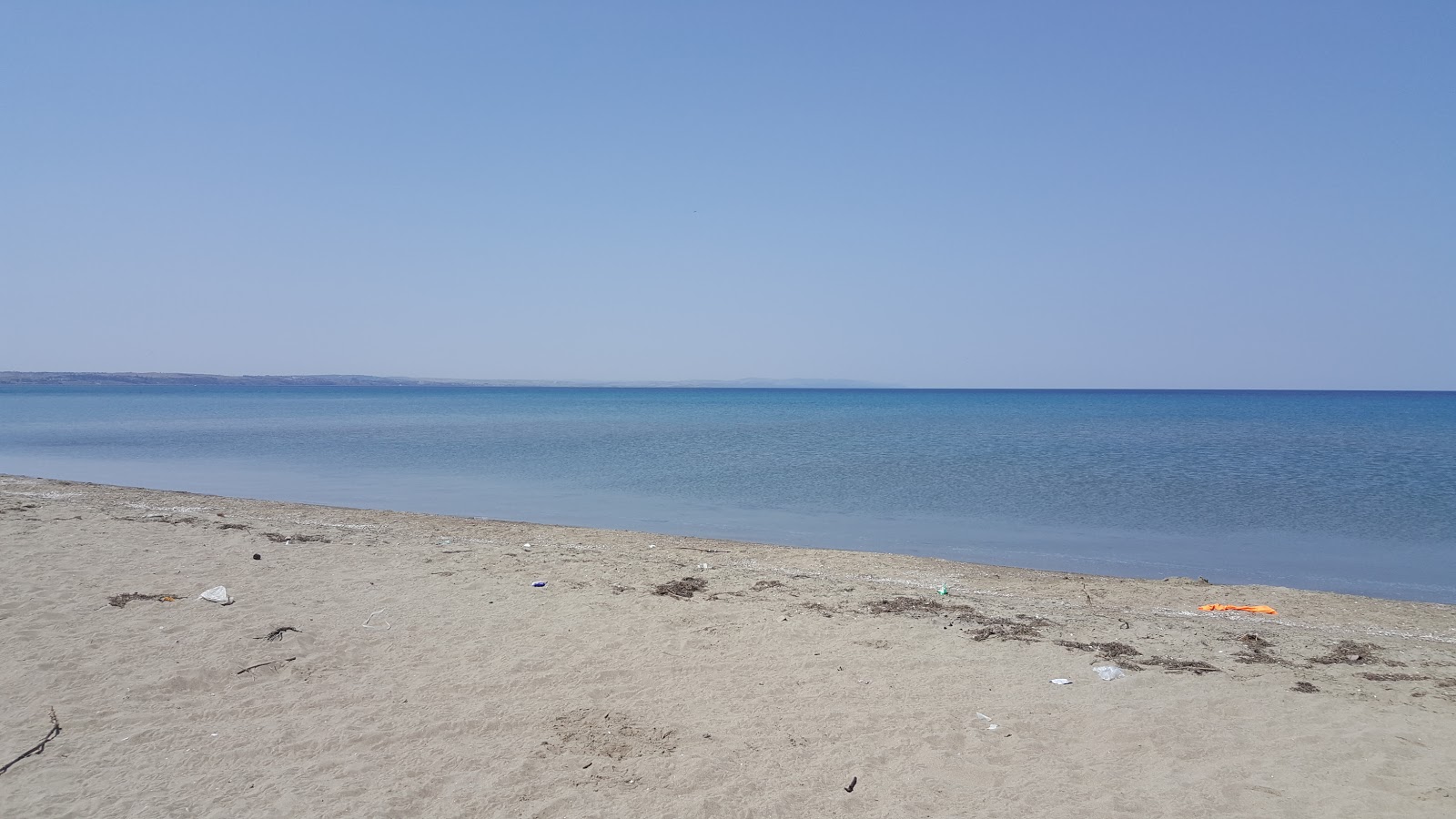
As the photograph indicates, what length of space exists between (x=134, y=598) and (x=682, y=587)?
5.05 m

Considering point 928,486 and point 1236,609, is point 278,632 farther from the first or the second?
point 928,486

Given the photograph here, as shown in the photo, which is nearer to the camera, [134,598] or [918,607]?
[134,598]

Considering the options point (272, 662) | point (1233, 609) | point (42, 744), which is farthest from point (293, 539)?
point (1233, 609)

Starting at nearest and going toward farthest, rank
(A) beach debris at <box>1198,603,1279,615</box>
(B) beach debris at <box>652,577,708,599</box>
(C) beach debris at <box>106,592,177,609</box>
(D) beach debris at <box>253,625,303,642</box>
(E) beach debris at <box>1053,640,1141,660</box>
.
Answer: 1. (D) beach debris at <box>253,625,303,642</box>
2. (E) beach debris at <box>1053,640,1141,660</box>
3. (C) beach debris at <box>106,592,177,609</box>
4. (B) beach debris at <box>652,577,708,599</box>
5. (A) beach debris at <box>1198,603,1279,615</box>

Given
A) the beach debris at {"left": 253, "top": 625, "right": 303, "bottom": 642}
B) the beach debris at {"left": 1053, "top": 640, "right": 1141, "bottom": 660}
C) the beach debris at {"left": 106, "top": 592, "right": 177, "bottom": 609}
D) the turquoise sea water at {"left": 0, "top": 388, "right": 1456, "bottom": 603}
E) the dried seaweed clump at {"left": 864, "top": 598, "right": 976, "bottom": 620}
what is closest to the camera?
the beach debris at {"left": 253, "top": 625, "right": 303, "bottom": 642}

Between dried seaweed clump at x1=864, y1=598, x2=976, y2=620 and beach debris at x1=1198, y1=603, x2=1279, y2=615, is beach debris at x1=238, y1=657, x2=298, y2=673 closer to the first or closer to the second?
dried seaweed clump at x1=864, y1=598, x2=976, y2=620

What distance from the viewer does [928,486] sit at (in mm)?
21281

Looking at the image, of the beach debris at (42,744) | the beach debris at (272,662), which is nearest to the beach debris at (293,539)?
the beach debris at (272,662)

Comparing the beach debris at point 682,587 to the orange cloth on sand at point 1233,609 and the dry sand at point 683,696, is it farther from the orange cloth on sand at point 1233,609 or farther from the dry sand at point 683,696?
the orange cloth on sand at point 1233,609

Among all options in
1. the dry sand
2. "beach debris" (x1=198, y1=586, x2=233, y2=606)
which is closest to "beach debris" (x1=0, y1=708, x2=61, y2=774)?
the dry sand

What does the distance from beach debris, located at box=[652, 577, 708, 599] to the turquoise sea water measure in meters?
4.98

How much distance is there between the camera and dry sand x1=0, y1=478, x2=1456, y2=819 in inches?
173

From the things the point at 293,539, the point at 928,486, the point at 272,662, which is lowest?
the point at 928,486

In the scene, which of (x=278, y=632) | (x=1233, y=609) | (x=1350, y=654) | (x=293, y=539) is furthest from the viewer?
(x=293, y=539)
